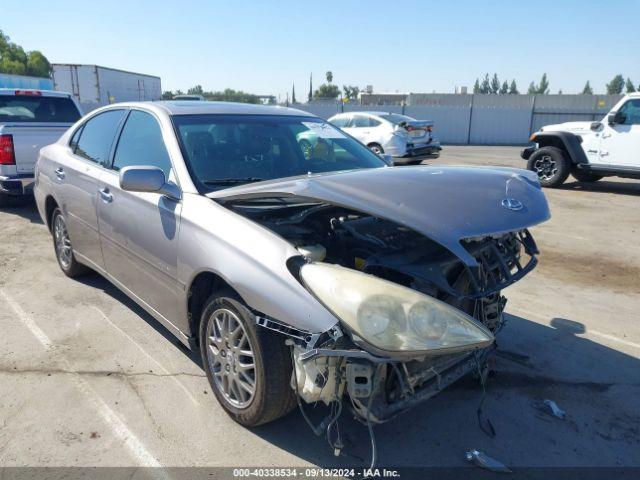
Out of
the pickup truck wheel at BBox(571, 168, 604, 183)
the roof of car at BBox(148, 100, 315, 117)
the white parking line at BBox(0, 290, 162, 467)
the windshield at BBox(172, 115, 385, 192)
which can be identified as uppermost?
the roof of car at BBox(148, 100, 315, 117)

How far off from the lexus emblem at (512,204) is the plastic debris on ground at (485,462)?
4.24 ft

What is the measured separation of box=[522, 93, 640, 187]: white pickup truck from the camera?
34.5ft

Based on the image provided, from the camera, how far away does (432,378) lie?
2.58 metres

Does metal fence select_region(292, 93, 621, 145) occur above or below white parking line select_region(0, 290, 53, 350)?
above

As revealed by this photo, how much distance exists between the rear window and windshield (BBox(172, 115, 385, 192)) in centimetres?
640

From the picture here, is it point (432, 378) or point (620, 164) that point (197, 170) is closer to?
point (432, 378)

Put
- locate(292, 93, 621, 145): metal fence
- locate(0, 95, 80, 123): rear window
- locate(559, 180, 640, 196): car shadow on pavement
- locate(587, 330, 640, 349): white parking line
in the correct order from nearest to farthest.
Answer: locate(587, 330, 640, 349): white parking line, locate(0, 95, 80, 123): rear window, locate(559, 180, 640, 196): car shadow on pavement, locate(292, 93, 621, 145): metal fence

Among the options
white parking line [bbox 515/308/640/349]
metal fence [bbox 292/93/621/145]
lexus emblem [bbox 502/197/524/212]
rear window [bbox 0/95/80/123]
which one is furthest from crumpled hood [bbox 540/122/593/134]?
metal fence [bbox 292/93/621/145]

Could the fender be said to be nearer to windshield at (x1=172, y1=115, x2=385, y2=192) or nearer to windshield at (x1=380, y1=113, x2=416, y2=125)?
windshield at (x1=380, y1=113, x2=416, y2=125)

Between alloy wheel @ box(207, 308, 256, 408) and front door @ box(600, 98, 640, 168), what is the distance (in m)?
10.6

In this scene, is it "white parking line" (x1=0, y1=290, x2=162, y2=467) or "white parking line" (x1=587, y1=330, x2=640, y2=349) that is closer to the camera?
"white parking line" (x1=0, y1=290, x2=162, y2=467)

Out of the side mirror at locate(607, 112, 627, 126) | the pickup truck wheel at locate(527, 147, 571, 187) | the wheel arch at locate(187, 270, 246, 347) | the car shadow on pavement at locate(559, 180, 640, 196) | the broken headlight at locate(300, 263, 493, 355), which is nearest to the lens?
the broken headlight at locate(300, 263, 493, 355)

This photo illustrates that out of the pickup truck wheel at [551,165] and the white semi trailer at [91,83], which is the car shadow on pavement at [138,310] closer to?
the pickup truck wheel at [551,165]

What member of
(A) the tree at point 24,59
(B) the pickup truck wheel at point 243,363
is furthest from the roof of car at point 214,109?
(A) the tree at point 24,59
